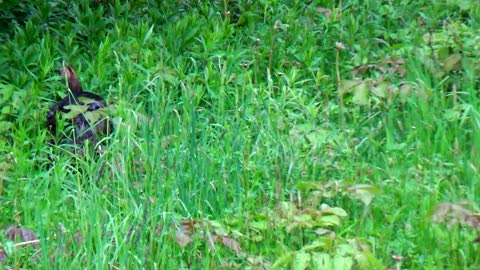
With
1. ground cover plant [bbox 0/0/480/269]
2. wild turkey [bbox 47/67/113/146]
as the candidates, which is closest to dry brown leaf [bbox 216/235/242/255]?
ground cover plant [bbox 0/0/480/269]

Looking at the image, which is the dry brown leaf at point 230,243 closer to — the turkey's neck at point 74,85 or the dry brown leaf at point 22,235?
the dry brown leaf at point 22,235

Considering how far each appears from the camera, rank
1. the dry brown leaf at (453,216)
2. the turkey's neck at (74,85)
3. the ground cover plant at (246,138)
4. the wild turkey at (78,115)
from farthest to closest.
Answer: the turkey's neck at (74,85) < the wild turkey at (78,115) < the ground cover plant at (246,138) < the dry brown leaf at (453,216)

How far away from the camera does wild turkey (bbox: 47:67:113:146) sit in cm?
524

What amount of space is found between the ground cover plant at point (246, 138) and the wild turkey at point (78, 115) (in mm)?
83

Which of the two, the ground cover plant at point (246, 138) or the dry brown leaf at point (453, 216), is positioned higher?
the dry brown leaf at point (453, 216)

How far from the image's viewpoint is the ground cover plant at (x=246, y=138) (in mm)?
4203

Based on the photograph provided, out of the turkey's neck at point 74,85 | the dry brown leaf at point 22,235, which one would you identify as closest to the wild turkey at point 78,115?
the turkey's neck at point 74,85

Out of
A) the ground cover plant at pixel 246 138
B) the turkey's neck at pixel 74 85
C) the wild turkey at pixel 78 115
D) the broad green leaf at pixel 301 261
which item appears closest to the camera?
the broad green leaf at pixel 301 261

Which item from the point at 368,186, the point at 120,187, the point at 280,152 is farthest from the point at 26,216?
the point at 368,186

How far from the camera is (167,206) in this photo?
173 inches

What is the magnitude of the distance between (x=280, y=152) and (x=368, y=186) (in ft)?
1.94

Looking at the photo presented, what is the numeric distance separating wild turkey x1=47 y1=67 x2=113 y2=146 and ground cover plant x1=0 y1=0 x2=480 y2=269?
3.3 inches

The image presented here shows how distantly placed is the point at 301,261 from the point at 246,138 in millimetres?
1221

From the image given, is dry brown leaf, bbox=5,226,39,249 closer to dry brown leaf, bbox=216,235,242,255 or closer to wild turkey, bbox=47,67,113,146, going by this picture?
dry brown leaf, bbox=216,235,242,255
